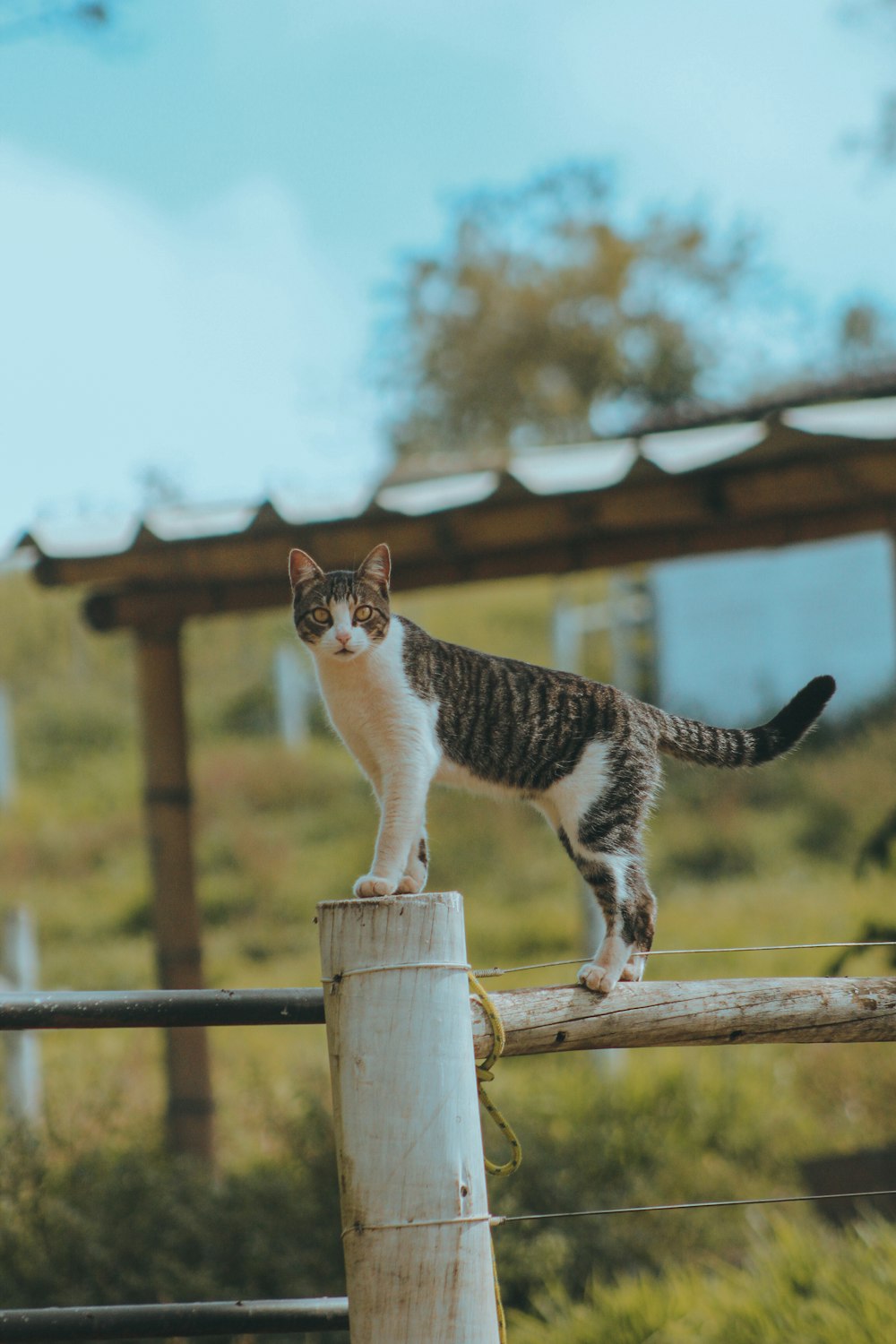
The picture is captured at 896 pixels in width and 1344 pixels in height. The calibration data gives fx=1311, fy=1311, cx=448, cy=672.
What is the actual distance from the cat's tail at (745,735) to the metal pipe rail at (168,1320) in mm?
918

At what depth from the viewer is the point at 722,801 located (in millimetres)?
11750

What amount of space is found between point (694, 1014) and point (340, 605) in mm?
741

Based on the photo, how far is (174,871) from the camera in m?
4.91

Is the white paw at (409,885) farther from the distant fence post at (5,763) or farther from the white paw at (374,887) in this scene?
the distant fence post at (5,763)

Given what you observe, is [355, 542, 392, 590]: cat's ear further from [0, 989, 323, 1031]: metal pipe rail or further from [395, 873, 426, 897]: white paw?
[0, 989, 323, 1031]: metal pipe rail

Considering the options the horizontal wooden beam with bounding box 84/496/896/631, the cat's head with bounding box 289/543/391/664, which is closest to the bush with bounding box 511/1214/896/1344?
the horizontal wooden beam with bounding box 84/496/896/631

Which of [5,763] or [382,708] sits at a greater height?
[5,763]

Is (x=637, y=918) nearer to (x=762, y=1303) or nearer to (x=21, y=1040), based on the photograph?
(x=762, y=1303)

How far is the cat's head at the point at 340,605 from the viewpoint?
1.81 metres

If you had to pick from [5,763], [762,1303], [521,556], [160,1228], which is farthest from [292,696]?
[762,1303]

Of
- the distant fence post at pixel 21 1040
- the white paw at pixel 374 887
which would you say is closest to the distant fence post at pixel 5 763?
the distant fence post at pixel 21 1040

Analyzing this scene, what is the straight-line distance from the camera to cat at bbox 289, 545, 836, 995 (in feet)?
6.01

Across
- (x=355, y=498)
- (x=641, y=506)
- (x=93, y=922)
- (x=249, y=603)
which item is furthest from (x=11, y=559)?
(x=93, y=922)

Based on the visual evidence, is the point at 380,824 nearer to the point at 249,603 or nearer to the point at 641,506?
the point at 641,506
